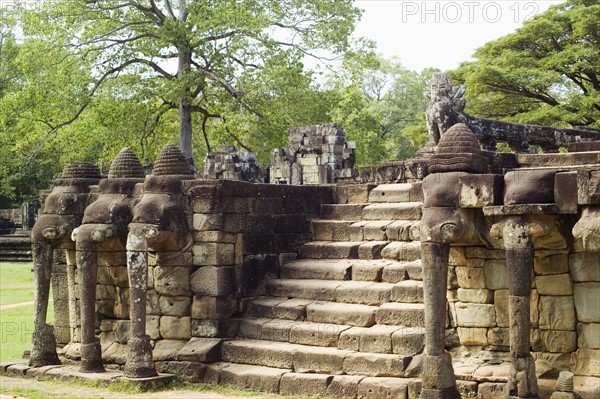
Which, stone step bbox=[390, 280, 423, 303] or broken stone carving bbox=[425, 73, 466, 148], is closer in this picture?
stone step bbox=[390, 280, 423, 303]

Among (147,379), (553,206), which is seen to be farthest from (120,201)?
(553,206)

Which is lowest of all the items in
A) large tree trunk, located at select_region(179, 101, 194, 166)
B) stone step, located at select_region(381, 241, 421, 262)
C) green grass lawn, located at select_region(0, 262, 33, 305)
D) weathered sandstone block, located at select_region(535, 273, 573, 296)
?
green grass lawn, located at select_region(0, 262, 33, 305)

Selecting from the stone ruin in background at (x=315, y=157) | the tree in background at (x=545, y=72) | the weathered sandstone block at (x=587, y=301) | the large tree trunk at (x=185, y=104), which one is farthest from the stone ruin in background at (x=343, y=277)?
the large tree trunk at (x=185, y=104)

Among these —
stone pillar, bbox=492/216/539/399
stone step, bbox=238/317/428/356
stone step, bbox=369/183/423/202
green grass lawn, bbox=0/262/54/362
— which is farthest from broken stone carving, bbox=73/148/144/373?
stone pillar, bbox=492/216/539/399

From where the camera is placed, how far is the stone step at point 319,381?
29.7 feet

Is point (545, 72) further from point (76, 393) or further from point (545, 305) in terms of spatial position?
point (76, 393)

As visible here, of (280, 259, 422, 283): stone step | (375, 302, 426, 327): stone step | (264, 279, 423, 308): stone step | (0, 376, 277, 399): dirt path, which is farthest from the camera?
(280, 259, 422, 283): stone step

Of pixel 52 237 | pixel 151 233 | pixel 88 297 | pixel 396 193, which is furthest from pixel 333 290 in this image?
pixel 52 237

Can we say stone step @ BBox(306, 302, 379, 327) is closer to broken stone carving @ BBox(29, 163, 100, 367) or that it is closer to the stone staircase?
the stone staircase

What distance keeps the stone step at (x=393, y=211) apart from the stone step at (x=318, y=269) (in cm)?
84

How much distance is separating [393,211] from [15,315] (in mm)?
8051

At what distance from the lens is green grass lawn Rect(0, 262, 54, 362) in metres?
13.8

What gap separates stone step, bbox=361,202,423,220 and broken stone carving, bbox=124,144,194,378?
7.87 feet

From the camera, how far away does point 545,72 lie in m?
28.7
